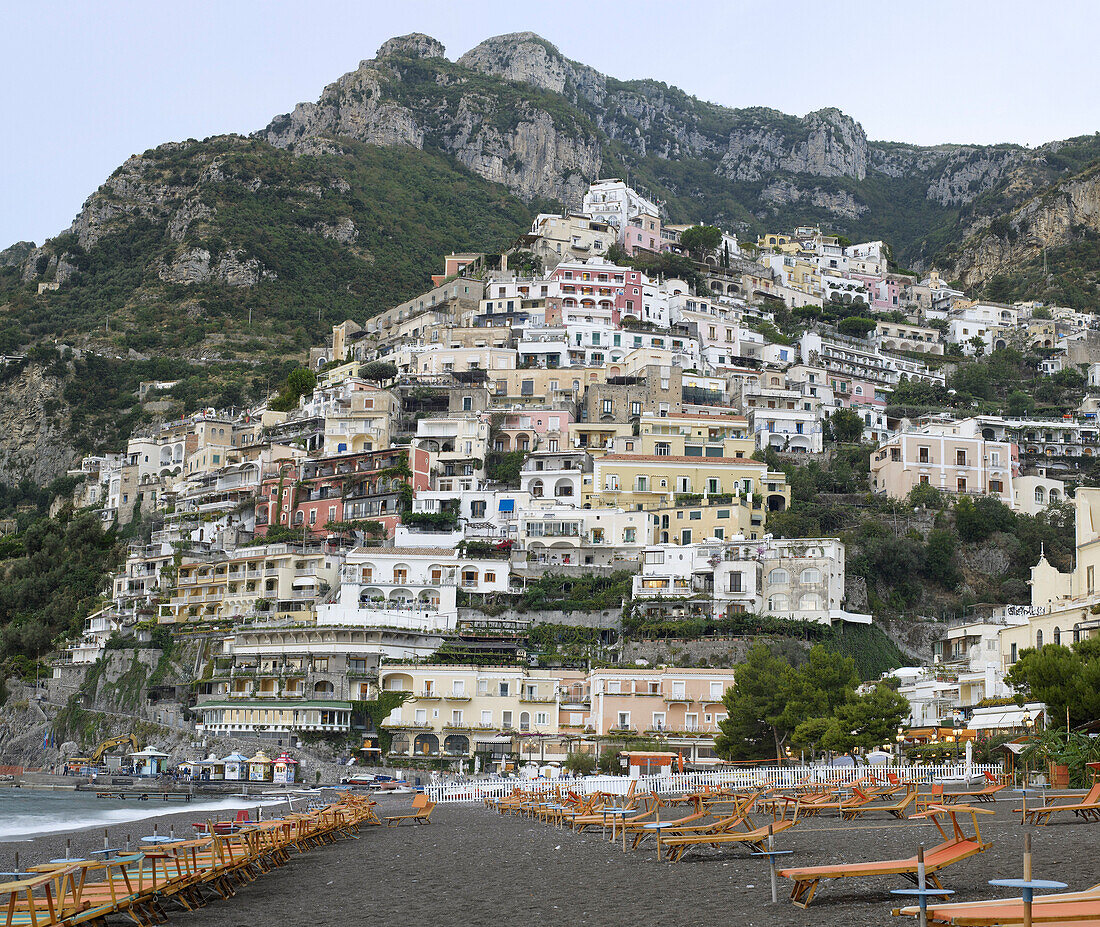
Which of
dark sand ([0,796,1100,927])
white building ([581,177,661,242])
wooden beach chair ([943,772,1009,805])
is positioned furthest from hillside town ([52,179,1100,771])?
dark sand ([0,796,1100,927])

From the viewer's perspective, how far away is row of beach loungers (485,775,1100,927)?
11.1m

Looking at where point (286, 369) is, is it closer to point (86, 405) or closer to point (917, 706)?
point (86, 405)

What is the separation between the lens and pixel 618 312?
322 ft

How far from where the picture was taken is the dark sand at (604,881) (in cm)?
1648

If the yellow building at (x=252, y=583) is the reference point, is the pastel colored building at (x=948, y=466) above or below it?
above

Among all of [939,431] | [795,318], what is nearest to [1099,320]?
[795,318]

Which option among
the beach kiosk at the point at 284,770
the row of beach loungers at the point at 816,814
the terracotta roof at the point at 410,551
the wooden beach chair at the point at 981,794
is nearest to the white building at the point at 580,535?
the terracotta roof at the point at 410,551

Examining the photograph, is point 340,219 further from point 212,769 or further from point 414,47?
point 212,769

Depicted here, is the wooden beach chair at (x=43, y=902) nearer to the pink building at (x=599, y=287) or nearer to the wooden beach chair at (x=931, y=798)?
the wooden beach chair at (x=931, y=798)

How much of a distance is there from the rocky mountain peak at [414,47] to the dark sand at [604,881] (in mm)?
178457

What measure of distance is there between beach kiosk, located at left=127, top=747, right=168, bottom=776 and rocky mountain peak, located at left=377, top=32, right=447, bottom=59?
150067 mm

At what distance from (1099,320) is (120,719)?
93861mm

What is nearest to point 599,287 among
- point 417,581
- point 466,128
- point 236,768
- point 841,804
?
point 417,581

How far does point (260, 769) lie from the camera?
5644 centimetres
